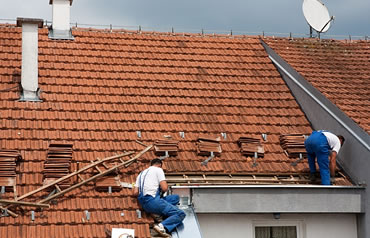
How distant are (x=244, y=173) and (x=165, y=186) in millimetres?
1884

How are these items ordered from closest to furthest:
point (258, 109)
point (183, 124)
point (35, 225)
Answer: point (35, 225) < point (183, 124) < point (258, 109)

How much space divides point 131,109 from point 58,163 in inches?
96.5

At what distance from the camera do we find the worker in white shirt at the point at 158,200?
34.1 feet

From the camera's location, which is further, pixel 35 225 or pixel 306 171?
pixel 306 171

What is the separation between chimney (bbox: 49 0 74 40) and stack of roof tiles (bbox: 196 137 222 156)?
4550 millimetres

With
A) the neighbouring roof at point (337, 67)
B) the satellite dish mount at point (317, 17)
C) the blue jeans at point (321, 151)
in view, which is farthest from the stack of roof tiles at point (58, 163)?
the satellite dish mount at point (317, 17)

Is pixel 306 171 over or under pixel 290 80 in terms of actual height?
under

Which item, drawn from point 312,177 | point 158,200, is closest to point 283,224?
point 312,177

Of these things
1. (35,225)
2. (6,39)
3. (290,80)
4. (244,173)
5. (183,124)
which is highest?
(6,39)

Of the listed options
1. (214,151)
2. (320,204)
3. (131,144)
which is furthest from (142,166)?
(320,204)

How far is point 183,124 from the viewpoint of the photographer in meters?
13.0

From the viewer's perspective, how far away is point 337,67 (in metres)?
15.4

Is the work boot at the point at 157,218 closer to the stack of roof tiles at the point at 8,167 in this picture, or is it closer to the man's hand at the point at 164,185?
the man's hand at the point at 164,185

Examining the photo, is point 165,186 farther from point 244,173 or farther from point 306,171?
point 306,171
